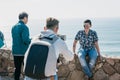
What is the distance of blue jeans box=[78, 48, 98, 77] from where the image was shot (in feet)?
25.2

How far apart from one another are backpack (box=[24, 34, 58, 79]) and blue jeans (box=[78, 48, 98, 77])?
3.33m

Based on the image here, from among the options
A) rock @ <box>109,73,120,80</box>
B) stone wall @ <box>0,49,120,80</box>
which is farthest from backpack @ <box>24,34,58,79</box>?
rock @ <box>109,73,120,80</box>

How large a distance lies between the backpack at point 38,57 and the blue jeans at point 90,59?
3.33m

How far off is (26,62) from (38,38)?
0.30m

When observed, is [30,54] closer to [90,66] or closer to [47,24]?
[47,24]

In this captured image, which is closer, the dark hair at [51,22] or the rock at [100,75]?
the dark hair at [51,22]

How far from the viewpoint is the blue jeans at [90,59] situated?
7688mm

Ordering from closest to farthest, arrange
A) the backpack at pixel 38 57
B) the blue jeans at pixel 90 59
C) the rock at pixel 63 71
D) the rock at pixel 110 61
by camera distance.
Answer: the backpack at pixel 38 57, the blue jeans at pixel 90 59, the rock at pixel 110 61, the rock at pixel 63 71

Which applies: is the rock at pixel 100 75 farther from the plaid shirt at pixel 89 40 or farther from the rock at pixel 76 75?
the plaid shirt at pixel 89 40

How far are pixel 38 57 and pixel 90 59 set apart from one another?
11.2 ft

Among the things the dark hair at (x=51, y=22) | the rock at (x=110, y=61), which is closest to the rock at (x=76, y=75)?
the rock at (x=110, y=61)

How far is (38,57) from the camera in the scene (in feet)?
14.4

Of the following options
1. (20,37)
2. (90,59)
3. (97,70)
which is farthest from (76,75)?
(20,37)

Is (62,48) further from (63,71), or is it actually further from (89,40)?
(63,71)
